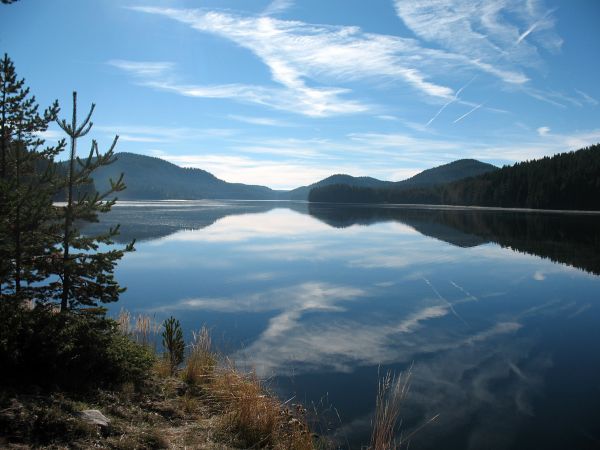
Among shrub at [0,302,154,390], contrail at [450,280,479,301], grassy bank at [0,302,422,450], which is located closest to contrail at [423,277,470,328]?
contrail at [450,280,479,301]

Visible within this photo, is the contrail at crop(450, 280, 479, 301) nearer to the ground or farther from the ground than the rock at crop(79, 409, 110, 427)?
nearer to the ground

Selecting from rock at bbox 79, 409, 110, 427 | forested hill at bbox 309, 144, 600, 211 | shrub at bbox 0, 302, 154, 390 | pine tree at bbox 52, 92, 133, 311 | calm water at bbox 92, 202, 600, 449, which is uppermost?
forested hill at bbox 309, 144, 600, 211

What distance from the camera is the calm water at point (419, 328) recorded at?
10.4m

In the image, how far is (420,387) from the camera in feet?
39.3

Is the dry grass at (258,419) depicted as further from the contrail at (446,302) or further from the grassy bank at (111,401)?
the contrail at (446,302)

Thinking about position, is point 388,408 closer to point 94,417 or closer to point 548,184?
point 94,417

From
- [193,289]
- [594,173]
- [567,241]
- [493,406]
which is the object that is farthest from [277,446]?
[594,173]

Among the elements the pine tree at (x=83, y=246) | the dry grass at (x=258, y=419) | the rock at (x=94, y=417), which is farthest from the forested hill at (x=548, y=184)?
the rock at (x=94, y=417)

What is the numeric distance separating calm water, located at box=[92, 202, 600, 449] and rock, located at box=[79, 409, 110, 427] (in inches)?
199

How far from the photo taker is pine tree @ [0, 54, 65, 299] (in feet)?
29.3

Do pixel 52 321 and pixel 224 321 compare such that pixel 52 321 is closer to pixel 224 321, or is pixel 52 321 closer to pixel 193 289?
pixel 224 321

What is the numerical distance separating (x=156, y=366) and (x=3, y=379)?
→ 4.21 metres

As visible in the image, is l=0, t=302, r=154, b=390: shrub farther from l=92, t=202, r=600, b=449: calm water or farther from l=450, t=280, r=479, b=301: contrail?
l=450, t=280, r=479, b=301: contrail

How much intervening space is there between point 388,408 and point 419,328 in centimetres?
777
